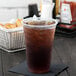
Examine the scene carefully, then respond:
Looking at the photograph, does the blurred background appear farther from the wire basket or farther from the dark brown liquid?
the dark brown liquid

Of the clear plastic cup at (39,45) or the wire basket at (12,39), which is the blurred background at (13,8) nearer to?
the wire basket at (12,39)

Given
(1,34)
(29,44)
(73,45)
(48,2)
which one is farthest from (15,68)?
(48,2)

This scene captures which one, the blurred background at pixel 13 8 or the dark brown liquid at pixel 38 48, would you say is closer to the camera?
the dark brown liquid at pixel 38 48

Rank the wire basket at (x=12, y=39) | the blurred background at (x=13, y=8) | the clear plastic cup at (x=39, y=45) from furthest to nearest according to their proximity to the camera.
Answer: the blurred background at (x=13, y=8) → the wire basket at (x=12, y=39) → the clear plastic cup at (x=39, y=45)

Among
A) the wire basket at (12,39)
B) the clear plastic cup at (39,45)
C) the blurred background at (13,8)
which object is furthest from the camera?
the blurred background at (13,8)

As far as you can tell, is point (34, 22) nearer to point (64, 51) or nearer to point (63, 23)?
point (64, 51)

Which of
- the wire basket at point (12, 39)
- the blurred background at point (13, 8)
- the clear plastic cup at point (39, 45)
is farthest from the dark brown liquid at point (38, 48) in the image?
the blurred background at point (13, 8)

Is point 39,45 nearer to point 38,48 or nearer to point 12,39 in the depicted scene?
point 38,48

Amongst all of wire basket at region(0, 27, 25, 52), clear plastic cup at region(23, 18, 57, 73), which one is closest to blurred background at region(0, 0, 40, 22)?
wire basket at region(0, 27, 25, 52)

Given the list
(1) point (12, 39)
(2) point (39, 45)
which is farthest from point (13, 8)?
(2) point (39, 45)
